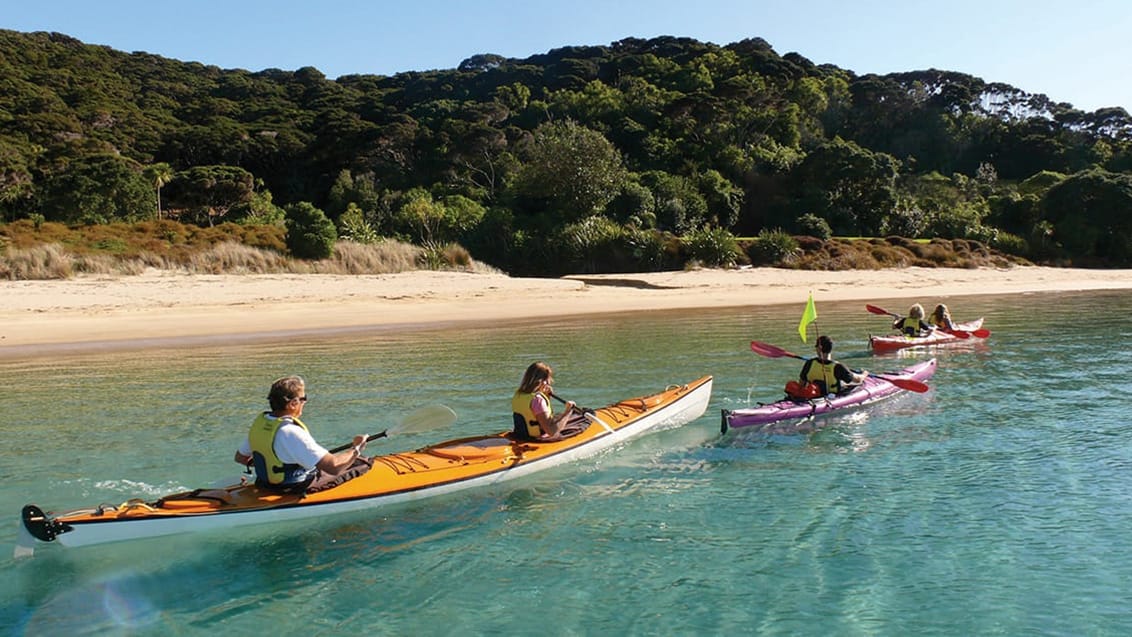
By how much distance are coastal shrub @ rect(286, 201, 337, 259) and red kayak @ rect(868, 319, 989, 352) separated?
18.1 metres

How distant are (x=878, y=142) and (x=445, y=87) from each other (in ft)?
123

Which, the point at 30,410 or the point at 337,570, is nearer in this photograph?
the point at 337,570

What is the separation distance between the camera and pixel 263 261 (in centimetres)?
2545

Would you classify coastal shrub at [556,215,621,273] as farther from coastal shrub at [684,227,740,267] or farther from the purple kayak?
the purple kayak

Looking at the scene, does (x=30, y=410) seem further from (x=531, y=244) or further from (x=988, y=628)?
(x=531, y=244)

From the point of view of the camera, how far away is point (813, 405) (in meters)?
9.41

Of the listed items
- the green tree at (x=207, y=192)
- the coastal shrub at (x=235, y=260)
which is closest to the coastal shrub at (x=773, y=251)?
the coastal shrub at (x=235, y=260)

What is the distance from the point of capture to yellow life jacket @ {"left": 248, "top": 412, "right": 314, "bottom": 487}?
5.84 metres

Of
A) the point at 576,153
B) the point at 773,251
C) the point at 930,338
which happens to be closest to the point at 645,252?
the point at 773,251

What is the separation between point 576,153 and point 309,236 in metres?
14.2

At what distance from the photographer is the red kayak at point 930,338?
14945 millimetres

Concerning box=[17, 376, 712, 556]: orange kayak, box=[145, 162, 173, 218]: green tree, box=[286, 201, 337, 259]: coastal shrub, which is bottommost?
box=[17, 376, 712, 556]: orange kayak

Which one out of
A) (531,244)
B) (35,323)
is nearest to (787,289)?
(531,244)

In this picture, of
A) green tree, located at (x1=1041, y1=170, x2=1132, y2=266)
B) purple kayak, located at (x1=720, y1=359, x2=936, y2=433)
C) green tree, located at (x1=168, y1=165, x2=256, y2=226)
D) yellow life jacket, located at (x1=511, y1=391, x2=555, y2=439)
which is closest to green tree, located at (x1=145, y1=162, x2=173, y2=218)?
green tree, located at (x1=168, y1=165, x2=256, y2=226)
